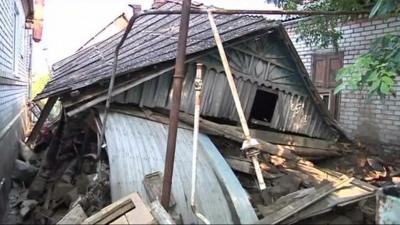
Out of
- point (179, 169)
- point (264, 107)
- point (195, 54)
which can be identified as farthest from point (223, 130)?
point (264, 107)

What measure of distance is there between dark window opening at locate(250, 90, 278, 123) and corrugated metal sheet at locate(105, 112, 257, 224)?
2213 mm

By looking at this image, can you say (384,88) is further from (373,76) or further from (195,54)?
(195,54)

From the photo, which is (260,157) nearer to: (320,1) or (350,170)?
(350,170)

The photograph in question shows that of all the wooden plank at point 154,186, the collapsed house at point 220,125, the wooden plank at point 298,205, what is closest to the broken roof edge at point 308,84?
the collapsed house at point 220,125

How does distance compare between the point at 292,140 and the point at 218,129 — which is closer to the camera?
the point at 218,129

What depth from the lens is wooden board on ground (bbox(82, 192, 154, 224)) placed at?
362 centimetres

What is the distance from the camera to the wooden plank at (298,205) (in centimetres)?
395

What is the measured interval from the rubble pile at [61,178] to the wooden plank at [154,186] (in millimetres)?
786

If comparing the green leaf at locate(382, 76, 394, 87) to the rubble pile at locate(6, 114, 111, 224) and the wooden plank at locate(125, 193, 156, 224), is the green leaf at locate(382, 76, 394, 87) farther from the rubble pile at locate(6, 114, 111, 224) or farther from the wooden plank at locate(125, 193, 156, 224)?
the rubble pile at locate(6, 114, 111, 224)

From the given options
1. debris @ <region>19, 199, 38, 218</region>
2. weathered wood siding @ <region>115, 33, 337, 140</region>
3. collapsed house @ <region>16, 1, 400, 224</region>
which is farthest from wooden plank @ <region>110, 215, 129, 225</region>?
debris @ <region>19, 199, 38, 218</region>

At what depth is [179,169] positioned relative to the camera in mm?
4988

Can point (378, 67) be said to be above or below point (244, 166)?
above

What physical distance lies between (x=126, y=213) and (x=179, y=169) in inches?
53.3

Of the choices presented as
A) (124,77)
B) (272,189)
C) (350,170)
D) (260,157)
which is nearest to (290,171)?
(260,157)
